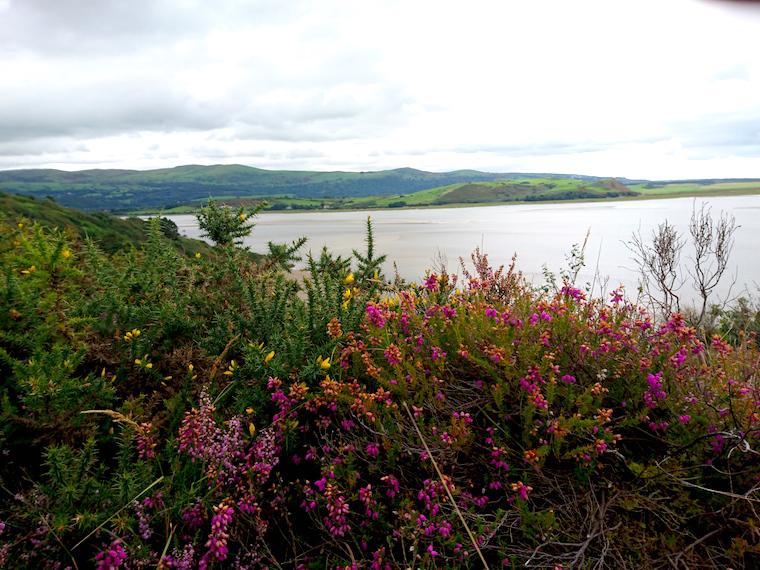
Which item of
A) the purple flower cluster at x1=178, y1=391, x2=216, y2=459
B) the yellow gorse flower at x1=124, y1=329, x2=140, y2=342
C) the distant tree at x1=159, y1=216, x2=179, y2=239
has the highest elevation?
the distant tree at x1=159, y1=216, x2=179, y2=239

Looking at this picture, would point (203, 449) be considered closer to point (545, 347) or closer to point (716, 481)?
point (545, 347)

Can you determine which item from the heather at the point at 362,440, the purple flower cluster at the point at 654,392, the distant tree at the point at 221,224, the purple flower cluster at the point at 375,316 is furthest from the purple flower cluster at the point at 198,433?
the purple flower cluster at the point at 654,392

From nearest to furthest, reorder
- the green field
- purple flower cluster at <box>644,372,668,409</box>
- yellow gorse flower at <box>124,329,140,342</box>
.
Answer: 1. purple flower cluster at <box>644,372,668,409</box>
2. yellow gorse flower at <box>124,329,140,342</box>
3. the green field

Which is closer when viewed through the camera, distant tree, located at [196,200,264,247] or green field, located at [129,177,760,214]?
distant tree, located at [196,200,264,247]

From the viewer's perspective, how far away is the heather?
1.88m

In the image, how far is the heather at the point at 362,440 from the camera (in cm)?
188

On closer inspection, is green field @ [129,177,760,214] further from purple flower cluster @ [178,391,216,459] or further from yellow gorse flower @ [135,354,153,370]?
purple flower cluster @ [178,391,216,459]

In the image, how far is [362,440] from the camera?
7.76ft

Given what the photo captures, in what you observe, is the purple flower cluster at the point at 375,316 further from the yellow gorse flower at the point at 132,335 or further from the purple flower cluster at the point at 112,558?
the purple flower cluster at the point at 112,558

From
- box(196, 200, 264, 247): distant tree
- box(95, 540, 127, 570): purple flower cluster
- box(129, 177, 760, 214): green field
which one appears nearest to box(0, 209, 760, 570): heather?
box(95, 540, 127, 570): purple flower cluster

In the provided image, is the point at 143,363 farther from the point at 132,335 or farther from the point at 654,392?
the point at 654,392

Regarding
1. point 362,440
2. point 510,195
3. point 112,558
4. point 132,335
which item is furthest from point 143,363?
point 510,195

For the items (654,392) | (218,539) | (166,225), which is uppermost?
(166,225)

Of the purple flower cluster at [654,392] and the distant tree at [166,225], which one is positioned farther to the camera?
the distant tree at [166,225]
